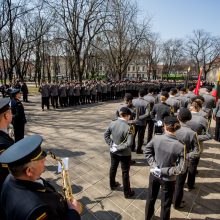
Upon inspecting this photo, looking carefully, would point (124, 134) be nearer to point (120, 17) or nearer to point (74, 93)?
point (74, 93)

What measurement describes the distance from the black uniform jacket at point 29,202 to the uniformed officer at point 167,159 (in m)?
2.02

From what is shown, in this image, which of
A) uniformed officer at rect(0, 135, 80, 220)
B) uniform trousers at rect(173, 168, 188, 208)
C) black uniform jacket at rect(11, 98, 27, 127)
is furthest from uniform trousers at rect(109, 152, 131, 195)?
black uniform jacket at rect(11, 98, 27, 127)

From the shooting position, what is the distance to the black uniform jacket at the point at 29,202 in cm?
165

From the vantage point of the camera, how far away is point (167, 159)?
3.50 metres

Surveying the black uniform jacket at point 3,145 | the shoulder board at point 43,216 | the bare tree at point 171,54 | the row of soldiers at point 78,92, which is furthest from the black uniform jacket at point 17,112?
the bare tree at point 171,54

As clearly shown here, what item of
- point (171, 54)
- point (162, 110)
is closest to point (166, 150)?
point (162, 110)

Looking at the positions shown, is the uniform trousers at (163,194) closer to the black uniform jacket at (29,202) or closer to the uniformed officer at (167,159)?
the uniformed officer at (167,159)

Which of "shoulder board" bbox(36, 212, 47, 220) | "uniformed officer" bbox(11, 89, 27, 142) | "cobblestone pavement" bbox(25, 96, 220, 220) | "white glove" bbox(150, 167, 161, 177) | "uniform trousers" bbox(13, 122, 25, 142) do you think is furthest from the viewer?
"uniform trousers" bbox(13, 122, 25, 142)

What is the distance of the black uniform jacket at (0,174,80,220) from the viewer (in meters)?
1.65

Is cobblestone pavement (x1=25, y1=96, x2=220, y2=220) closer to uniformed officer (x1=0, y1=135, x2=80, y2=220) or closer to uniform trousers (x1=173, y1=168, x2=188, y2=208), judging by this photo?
uniform trousers (x1=173, y1=168, x2=188, y2=208)

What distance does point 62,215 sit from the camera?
188 cm

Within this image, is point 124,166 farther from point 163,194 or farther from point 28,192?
point 28,192

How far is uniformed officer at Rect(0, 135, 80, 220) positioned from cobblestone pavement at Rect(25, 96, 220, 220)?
2.56 metres

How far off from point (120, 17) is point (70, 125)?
70.3 ft
